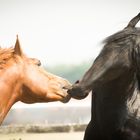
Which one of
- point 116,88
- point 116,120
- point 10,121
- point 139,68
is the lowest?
point 10,121

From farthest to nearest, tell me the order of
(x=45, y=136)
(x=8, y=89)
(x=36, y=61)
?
(x=45, y=136) < (x=36, y=61) < (x=8, y=89)

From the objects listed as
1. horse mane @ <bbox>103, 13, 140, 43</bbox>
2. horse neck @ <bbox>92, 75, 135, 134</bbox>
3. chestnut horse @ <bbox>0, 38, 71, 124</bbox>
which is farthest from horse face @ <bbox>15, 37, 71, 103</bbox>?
horse mane @ <bbox>103, 13, 140, 43</bbox>

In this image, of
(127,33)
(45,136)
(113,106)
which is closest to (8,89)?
(113,106)

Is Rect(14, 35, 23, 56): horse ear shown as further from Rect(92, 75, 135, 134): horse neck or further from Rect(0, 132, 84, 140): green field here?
Rect(0, 132, 84, 140): green field

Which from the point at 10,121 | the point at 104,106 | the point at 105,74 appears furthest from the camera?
the point at 10,121

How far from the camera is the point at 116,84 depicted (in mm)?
1530

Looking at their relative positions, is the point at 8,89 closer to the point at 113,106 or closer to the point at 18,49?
the point at 18,49

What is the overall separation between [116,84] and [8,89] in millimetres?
504

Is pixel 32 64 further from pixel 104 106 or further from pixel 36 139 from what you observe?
pixel 36 139

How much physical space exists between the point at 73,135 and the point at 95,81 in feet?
11.9

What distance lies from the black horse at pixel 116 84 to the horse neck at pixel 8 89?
1.07ft

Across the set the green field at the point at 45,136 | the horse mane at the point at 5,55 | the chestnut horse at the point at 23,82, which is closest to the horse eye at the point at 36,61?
the chestnut horse at the point at 23,82

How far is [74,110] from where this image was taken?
18.9 ft

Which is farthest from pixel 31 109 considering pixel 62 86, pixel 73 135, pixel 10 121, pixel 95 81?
pixel 95 81
